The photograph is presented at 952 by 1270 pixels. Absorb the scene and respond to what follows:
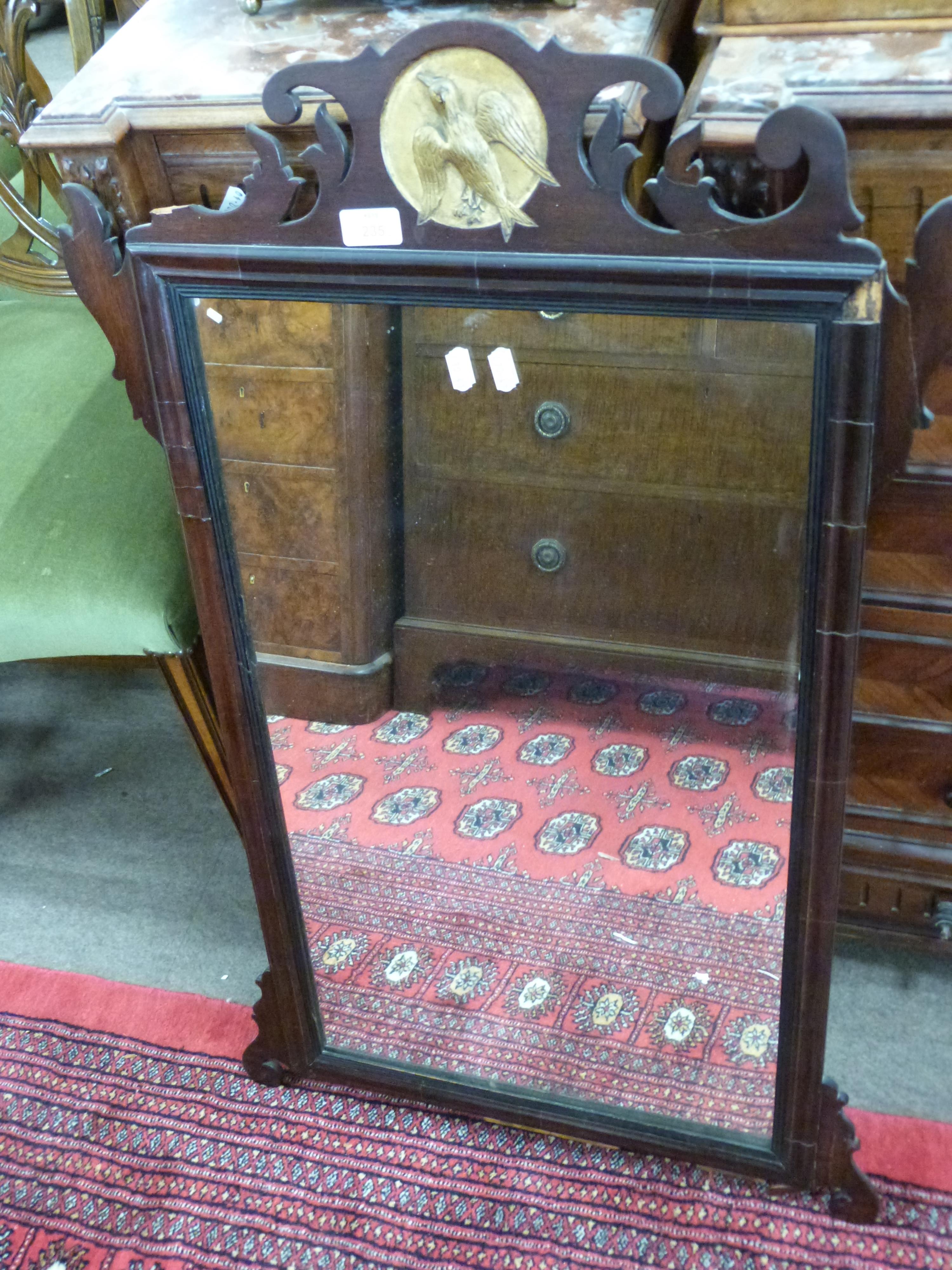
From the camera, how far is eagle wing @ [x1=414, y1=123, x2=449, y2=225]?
0.63 m

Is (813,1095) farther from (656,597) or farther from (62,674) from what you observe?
(62,674)

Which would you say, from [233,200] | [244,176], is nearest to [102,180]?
[244,176]

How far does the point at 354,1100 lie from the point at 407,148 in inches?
33.7

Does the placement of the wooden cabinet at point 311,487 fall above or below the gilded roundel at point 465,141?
below

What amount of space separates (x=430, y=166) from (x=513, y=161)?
0.17 feet

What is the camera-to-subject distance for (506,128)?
617 mm

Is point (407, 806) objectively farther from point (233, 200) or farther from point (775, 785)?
point (233, 200)

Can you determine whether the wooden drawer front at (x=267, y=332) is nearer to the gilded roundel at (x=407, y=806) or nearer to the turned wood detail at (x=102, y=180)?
the turned wood detail at (x=102, y=180)

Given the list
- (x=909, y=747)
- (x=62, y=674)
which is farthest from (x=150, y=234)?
(x=62, y=674)

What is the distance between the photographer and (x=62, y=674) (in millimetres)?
1795

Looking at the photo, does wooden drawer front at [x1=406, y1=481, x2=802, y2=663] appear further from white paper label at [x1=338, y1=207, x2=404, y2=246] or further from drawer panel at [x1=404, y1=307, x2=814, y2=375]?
white paper label at [x1=338, y1=207, x2=404, y2=246]

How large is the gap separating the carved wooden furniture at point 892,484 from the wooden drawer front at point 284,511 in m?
0.38

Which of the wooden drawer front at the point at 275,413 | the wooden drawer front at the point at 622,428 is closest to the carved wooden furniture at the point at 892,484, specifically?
the wooden drawer front at the point at 622,428

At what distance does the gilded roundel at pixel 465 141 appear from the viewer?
0.61m
